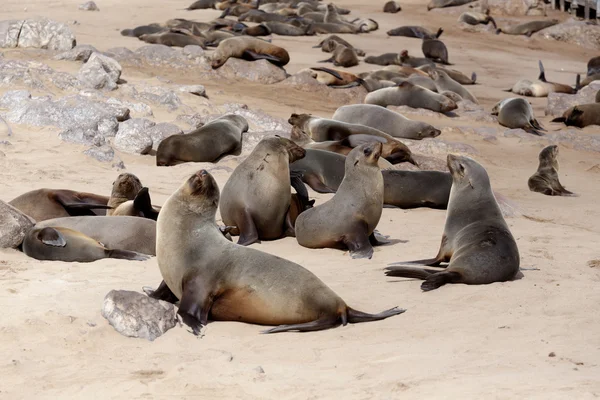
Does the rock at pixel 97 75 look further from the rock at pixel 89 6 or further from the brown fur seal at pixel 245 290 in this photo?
the rock at pixel 89 6

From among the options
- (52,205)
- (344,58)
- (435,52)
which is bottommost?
(435,52)

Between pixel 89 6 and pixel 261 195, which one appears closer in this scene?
pixel 261 195

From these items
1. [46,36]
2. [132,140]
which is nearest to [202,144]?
[132,140]

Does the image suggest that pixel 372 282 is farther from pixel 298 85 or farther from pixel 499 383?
pixel 298 85

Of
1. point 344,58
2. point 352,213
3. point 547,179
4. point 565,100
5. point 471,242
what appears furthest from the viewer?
point 344,58

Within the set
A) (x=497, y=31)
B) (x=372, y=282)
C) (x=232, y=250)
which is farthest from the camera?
(x=497, y=31)

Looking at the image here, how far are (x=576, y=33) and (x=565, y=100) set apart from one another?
7.72 m

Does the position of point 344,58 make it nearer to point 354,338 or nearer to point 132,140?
point 132,140

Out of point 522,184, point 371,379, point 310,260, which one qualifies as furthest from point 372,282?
point 522,184

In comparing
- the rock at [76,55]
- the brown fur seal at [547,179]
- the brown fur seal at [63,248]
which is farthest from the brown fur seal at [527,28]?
the brown fur seal at [63,248]

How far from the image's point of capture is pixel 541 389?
3129 mm

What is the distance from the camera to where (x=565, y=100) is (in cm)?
1412

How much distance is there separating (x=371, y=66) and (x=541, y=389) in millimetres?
14430

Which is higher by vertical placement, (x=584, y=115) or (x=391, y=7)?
(x=584, y=115)
